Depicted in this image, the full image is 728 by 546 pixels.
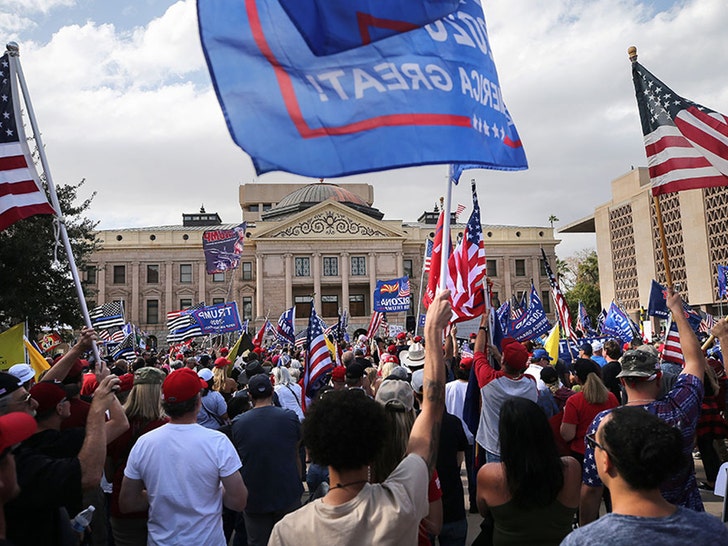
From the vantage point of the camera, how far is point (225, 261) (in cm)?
2627

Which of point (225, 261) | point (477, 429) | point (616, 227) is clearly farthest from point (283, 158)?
point (616, 227)

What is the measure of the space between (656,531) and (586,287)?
66.8 metres

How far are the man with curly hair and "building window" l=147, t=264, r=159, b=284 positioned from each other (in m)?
60.3

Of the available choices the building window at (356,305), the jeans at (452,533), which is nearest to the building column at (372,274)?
the building window at (356,305)

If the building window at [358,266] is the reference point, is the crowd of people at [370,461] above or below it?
below

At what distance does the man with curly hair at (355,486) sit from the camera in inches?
86.0

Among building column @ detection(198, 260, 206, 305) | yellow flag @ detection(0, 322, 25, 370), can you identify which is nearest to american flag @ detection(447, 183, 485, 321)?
yellow flag @ detection(0, 322, 25, 370)

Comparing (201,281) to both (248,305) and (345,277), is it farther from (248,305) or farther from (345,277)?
(345,277)

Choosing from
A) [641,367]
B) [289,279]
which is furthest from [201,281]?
[641,367]

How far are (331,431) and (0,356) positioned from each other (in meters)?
7.26

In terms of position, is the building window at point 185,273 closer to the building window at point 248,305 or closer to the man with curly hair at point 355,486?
the building window at point 248,305

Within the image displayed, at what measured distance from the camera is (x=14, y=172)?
5.75 m

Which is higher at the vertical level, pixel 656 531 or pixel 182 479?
pixel 656 531

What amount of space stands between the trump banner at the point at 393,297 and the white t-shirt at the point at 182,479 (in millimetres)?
20737
